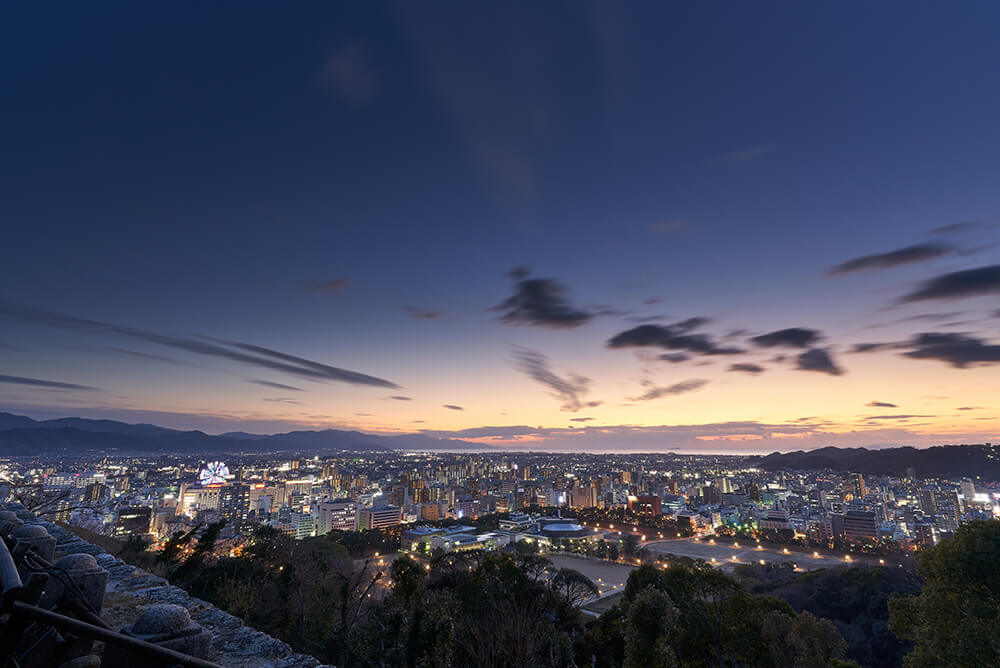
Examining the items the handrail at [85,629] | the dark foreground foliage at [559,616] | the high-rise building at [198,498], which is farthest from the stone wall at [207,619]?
the high-rise building at [198,498]

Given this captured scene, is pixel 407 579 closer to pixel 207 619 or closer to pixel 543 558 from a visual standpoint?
pixel 543 558

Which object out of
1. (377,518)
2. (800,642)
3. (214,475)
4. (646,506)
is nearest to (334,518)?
(377,518)

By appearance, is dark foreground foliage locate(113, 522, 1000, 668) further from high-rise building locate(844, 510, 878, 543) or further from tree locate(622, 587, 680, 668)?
high-rise building locate(844, 510, 878, 543)

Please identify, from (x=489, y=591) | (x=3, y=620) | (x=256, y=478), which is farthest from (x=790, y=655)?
(x=256, y=478)

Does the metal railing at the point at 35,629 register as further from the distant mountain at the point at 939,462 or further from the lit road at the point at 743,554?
the distant mountain at the point at 939,462

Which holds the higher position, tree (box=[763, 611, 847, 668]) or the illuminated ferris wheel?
tree (box=[763, 611, 847, 668])

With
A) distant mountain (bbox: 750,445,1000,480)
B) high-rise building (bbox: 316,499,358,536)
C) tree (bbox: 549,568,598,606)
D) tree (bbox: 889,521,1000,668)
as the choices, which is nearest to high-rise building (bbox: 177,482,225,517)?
high-rise building (bbox: 316,499,358,536)

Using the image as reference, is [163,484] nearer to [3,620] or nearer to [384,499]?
[384,499]
